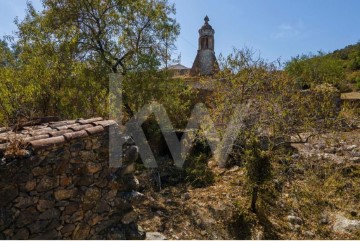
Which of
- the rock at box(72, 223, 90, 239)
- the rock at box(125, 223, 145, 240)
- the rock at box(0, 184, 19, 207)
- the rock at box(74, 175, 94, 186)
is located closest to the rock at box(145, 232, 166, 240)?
the rock at box(125, 223, 145, 240)

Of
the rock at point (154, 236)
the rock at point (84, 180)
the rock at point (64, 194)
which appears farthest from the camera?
the rock at point (154, 236)

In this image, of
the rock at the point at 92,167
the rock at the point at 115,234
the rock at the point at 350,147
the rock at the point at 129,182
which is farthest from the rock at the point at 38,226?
the rock at the point at 350,147

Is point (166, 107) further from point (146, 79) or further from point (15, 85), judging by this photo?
point (15, 85)

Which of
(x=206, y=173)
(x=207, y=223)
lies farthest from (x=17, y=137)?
(x=206, y=173)

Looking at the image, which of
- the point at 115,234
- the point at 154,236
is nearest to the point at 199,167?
the point at 154,236

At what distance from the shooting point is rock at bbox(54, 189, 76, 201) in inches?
150

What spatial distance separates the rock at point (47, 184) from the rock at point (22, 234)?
0.51 metres

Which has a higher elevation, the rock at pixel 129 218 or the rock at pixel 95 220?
the rock at pixel 95 220

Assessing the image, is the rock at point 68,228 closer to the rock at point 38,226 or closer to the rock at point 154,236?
the rock at point 38,226

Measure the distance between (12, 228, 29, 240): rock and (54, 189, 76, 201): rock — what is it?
20.6 inches

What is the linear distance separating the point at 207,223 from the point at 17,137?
3.59 m

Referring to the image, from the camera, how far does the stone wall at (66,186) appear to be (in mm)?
3387

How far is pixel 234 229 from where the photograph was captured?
517 centimetres

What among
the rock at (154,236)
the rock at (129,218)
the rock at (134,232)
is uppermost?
the rock at (129,218)
